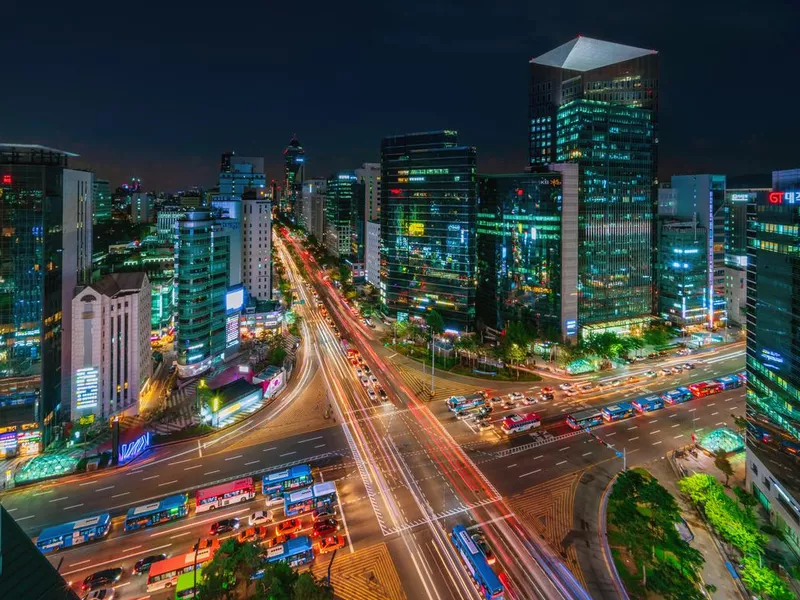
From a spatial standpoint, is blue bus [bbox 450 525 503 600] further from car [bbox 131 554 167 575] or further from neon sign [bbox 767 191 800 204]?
neon sign [bbox 767 191 800 204]

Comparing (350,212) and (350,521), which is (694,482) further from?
(350,212)

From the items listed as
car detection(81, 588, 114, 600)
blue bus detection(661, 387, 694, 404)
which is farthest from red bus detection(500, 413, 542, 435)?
car detection(81, 588, 114, 600)

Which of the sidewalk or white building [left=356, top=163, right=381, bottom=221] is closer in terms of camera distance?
the sidewalk

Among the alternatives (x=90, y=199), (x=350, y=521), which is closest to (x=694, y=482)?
(x=350, y=521)

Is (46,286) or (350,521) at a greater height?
(46,286)

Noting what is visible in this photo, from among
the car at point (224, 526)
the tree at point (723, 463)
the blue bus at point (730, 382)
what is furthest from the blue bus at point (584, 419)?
the car at point (224, 526)

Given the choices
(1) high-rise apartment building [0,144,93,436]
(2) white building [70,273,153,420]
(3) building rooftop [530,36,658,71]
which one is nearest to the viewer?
(1) high-rise apartment building [0,144,93,436]

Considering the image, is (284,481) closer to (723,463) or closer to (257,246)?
(723,463)

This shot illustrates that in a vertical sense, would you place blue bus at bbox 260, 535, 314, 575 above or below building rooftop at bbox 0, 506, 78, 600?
below
